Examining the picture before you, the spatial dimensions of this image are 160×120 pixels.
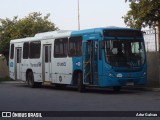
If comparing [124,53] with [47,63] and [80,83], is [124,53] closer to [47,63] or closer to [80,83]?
[80,83]

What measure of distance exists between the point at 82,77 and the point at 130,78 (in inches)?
95.6

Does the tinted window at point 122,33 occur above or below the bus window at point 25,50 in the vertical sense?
above

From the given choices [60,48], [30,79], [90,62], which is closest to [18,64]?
[30,79]

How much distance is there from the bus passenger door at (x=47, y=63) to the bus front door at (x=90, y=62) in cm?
412

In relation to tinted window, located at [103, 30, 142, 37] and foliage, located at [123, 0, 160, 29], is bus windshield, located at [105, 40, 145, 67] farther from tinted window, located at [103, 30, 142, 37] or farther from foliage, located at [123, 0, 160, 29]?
foliage, located at [123, 0, 160, 29]

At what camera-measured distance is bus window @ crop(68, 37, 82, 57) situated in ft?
76.7

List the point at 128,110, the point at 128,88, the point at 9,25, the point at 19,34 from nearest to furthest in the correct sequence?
the point at 128,110 → the point at 128,88 → the point at 19,34 → the point at 9,25

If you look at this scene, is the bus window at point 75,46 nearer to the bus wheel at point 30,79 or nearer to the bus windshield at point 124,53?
the bus windshield at point 124,53

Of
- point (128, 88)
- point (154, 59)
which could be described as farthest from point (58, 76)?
point (154, 59)

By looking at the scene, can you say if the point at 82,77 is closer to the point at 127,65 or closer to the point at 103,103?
the point at 127,65

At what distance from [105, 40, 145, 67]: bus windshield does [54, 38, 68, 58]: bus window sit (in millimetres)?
3523

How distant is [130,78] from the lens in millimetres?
21953

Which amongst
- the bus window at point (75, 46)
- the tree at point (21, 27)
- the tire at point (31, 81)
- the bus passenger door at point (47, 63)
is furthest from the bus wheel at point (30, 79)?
the tree at point (21, 27)

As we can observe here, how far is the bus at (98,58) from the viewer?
2170cm
